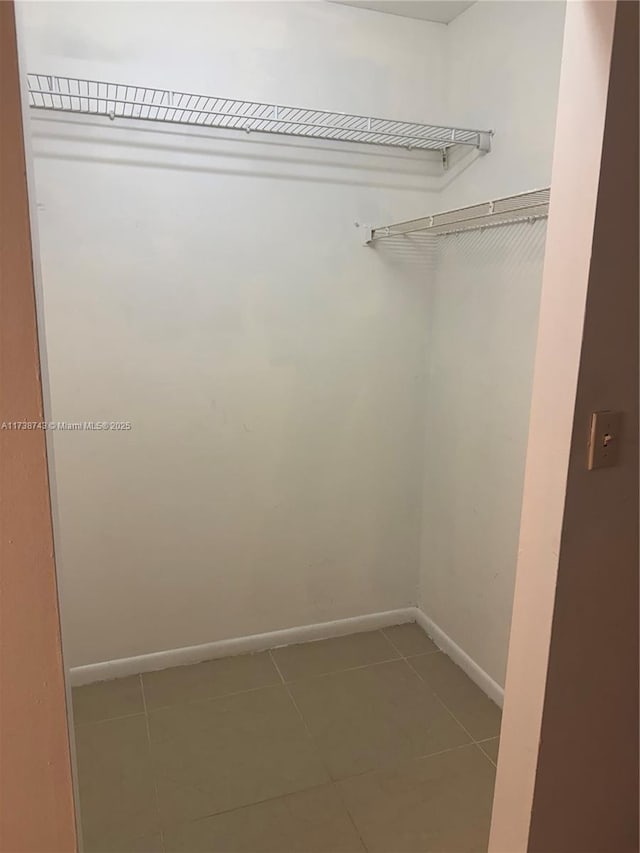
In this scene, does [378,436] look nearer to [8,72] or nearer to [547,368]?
[547,368]

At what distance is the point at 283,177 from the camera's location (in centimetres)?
221

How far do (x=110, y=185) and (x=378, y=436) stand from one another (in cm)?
132

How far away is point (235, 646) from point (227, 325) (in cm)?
127

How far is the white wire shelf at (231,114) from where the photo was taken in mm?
1894

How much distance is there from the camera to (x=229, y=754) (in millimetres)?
1978

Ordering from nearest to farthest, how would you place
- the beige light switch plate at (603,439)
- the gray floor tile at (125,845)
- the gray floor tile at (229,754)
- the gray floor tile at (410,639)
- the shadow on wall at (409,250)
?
1. the beige light switch plate at (603,439)
2. the gray floor tile at (125,845)
3. the gray floor tile at (229,754)
4. the shadow on wall at (409,250)
5. the gray floor tile at (410,639)

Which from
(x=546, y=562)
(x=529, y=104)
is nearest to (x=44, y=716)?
(x=546, y=562)

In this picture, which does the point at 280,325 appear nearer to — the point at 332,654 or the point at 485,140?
the point at 485,140

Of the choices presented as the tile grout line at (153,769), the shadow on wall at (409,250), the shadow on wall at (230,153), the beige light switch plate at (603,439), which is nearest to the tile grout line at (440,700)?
the tile grout line at (153,769)

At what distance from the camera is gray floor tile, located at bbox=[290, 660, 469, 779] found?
198cm

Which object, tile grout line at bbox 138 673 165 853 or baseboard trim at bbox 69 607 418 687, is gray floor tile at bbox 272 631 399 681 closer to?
baseboard trim at bbox 69 607 418 687

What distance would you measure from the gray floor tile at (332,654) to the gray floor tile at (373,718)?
0.05 m

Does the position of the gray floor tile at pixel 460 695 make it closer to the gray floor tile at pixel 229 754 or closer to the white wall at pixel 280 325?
the white wall at pixel 280 325

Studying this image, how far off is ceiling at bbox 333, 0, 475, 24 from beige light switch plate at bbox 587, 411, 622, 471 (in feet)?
5.70
